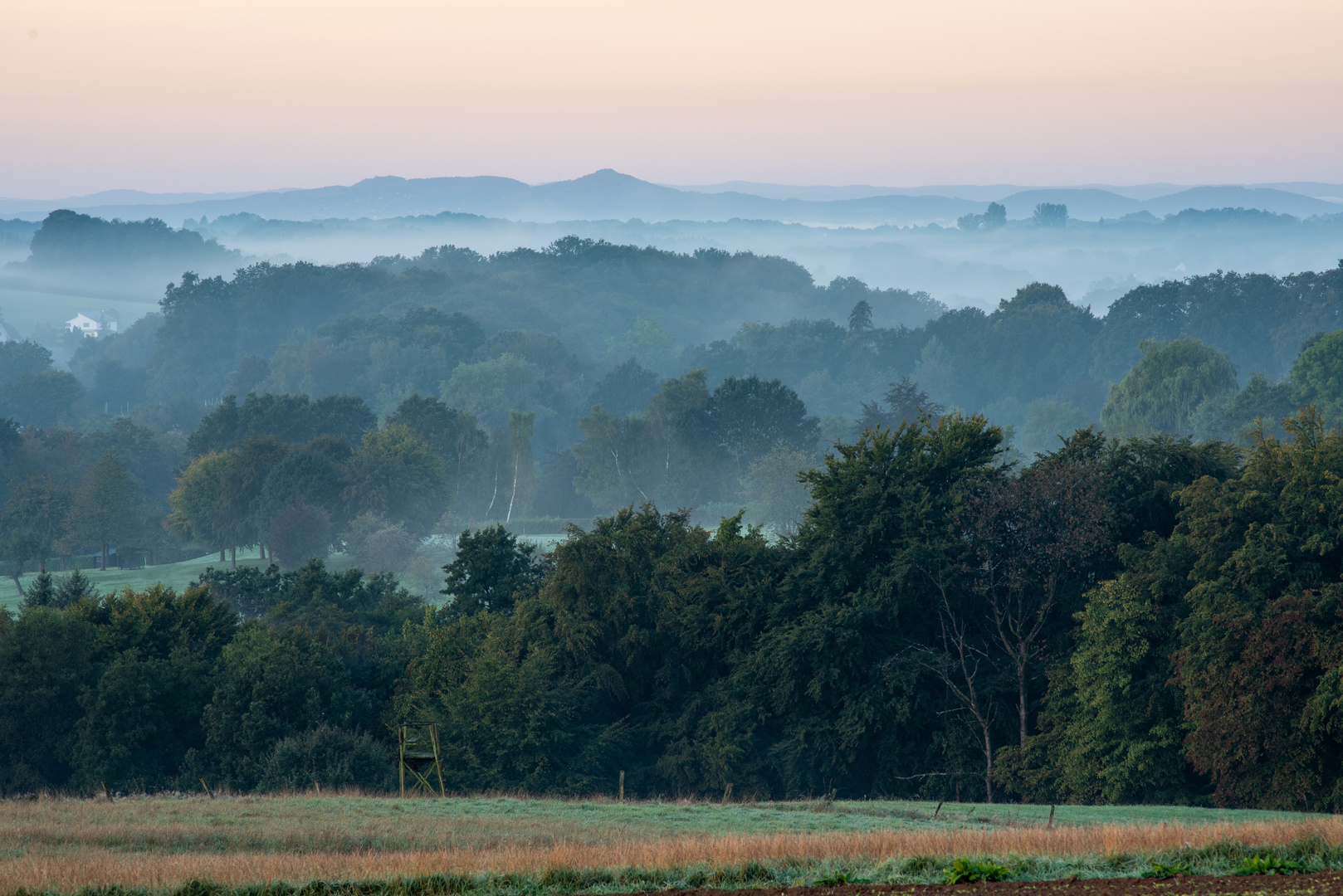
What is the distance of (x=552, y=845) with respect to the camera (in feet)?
58.2

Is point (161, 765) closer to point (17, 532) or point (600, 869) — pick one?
point (600, 869)

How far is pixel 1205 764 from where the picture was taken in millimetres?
28203

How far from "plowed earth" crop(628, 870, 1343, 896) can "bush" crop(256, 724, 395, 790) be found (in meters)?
20.5

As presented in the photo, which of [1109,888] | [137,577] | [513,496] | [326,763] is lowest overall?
[137,577]

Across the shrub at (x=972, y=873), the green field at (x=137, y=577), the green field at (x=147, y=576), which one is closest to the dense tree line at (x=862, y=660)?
the shrub at (x=972, y=873)

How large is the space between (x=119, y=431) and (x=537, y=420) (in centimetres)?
5344

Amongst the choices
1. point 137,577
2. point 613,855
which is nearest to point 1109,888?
point 613,855

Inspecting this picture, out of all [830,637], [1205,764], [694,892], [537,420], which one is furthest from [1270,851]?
[537,420]

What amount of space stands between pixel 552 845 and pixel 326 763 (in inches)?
631

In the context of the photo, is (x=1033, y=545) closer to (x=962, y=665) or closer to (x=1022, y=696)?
(x=962, y=665)

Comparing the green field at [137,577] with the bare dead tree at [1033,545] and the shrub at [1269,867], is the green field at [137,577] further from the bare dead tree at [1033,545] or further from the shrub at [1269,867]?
the shrub at [1269,867]

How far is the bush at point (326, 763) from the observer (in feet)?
101

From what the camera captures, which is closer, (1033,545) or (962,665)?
(962,665)

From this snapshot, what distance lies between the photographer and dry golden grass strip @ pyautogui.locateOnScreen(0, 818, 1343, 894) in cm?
1395
